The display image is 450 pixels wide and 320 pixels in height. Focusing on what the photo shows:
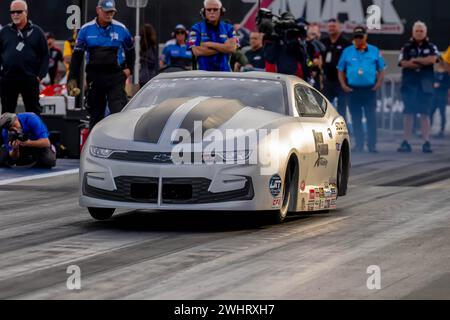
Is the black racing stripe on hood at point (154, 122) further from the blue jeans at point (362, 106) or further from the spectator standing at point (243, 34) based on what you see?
the spectator standing at point (243, 34)

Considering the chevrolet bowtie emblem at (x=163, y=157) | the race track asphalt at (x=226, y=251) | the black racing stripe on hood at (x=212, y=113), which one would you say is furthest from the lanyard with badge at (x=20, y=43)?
the chevrolet bowtie emblem at (x=163, y=157)

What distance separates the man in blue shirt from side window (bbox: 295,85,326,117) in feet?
32.1

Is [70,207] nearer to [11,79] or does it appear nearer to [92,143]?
[92,143]

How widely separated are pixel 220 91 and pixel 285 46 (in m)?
9.36

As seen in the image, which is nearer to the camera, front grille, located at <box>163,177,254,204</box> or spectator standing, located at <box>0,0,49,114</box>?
front grille, located at <box>163,177,254,204</box>

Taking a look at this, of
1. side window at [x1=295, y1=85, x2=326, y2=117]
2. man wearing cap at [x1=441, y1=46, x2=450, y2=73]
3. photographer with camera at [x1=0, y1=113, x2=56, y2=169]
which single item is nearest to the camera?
side window at [x1=295, y1=85, x2=326, y2=117]

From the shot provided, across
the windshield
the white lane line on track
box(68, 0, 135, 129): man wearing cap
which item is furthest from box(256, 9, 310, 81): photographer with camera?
the windshield

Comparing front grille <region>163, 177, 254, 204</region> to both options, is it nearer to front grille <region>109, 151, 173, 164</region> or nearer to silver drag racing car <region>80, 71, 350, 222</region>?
silver drag racing car <region>80, 71, 350, 222</region>

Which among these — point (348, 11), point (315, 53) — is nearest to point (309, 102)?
point (315, 53)

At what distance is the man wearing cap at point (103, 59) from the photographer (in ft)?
60.7

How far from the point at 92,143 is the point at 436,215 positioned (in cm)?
321

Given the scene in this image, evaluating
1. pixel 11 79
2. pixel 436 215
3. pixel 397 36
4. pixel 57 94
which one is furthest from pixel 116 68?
pixel 397 36

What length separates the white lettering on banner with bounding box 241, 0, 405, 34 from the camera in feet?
90.2

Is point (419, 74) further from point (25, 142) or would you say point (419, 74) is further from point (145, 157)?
point (145, 157)
